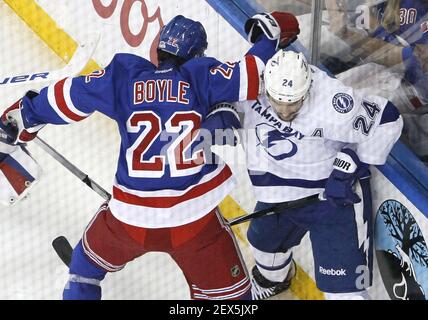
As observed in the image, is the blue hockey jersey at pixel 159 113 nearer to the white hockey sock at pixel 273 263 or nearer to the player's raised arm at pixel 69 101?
the player's raised arm at pixel 69 101

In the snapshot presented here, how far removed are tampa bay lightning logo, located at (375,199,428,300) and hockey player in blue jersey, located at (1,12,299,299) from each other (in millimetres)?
382

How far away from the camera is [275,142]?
2.38 meters

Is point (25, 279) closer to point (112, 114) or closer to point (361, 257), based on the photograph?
point (112, 114)

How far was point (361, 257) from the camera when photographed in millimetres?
2420

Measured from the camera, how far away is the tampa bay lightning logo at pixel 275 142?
2355 millimetres

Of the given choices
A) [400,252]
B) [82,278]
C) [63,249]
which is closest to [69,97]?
[82,278]

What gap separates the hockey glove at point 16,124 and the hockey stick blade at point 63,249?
0.55 meters

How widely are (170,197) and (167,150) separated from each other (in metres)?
0.13

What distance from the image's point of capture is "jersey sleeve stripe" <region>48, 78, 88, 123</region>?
7.44 ft

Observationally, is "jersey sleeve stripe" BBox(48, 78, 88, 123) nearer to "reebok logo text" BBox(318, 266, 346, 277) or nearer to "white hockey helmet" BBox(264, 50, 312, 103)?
"white hockey helmet" BBox(264, 50, 312, 103)

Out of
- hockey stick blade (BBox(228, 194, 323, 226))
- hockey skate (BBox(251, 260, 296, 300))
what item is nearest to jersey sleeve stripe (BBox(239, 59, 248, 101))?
hockey stick blade (BBox(228, 194, 323, 226))

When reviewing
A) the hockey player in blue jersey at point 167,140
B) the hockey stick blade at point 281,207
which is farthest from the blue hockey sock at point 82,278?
the hockey stick blade at point 281,207
